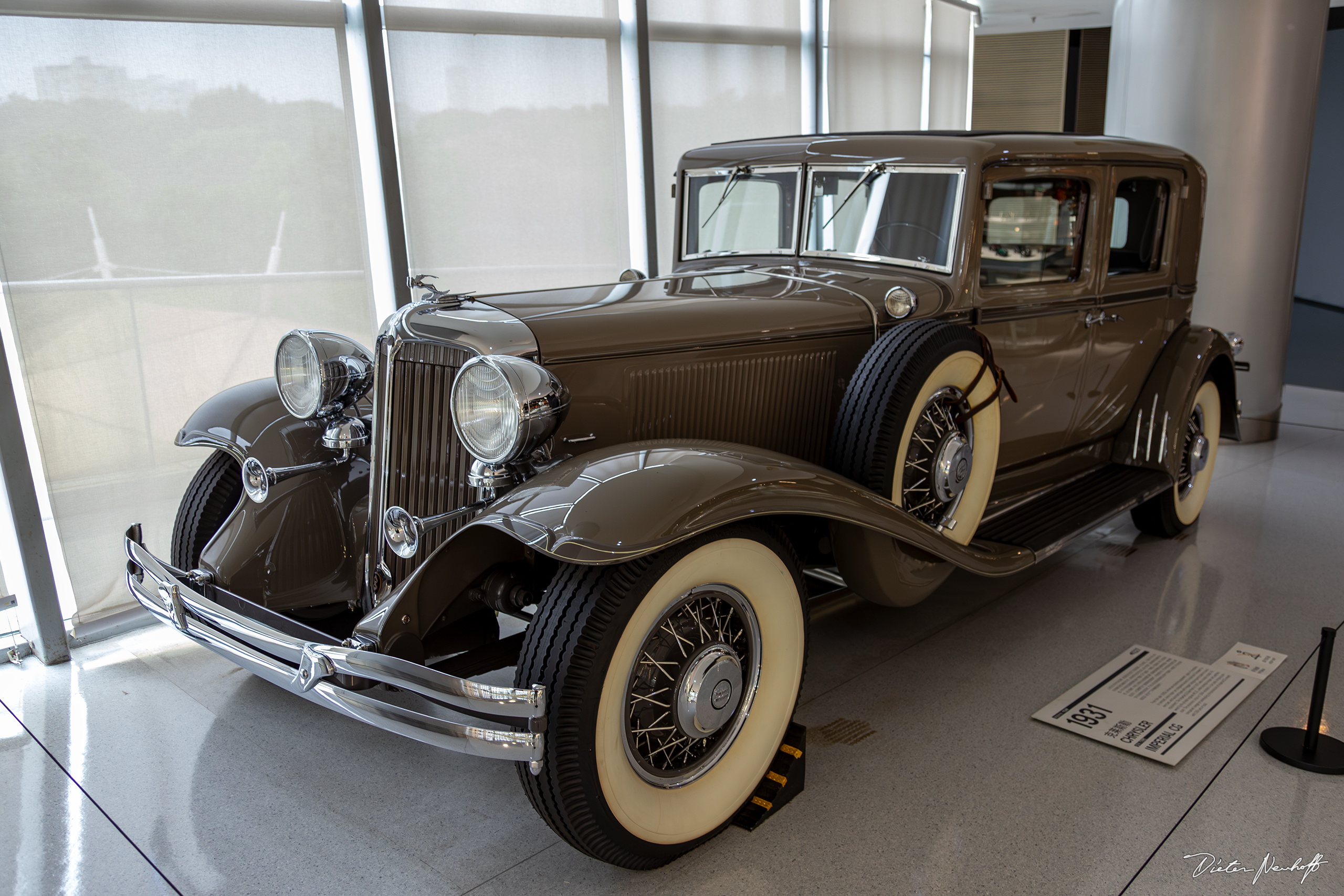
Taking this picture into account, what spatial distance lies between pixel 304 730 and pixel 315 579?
473 mm

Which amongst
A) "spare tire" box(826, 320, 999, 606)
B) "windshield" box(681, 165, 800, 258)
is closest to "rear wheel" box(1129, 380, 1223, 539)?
"spare tire" box(826, 320, 999, 606)

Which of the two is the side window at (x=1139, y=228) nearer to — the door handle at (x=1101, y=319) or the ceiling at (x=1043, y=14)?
the door handle at (x=1101, y=319)

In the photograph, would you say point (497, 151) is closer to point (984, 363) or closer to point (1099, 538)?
point (984, 363)

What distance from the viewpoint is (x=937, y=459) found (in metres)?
2.79

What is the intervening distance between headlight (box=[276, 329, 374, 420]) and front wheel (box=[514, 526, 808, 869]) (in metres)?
1.07

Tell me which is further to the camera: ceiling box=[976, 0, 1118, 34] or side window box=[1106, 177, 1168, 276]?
ceiling box=[976, 0, 1118, 34]

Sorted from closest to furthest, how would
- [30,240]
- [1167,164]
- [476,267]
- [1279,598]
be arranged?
1. [30,240]
2. [1279,598]
3. [1167,164]
4. [476,267]

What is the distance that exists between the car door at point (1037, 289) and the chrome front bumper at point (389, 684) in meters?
2.11

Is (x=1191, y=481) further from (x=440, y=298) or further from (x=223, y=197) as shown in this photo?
(x=223, y=197)

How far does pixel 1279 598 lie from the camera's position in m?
3.54

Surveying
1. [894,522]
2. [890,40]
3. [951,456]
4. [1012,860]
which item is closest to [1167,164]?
[951,456]

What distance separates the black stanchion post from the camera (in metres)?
2.37

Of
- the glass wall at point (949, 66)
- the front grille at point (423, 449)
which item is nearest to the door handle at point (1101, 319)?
the front grille at point (423, 449)

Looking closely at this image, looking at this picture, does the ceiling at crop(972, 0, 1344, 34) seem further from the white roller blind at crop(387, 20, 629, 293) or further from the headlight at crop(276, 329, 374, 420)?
the headlight at crop(276, 329, 374, 420)
